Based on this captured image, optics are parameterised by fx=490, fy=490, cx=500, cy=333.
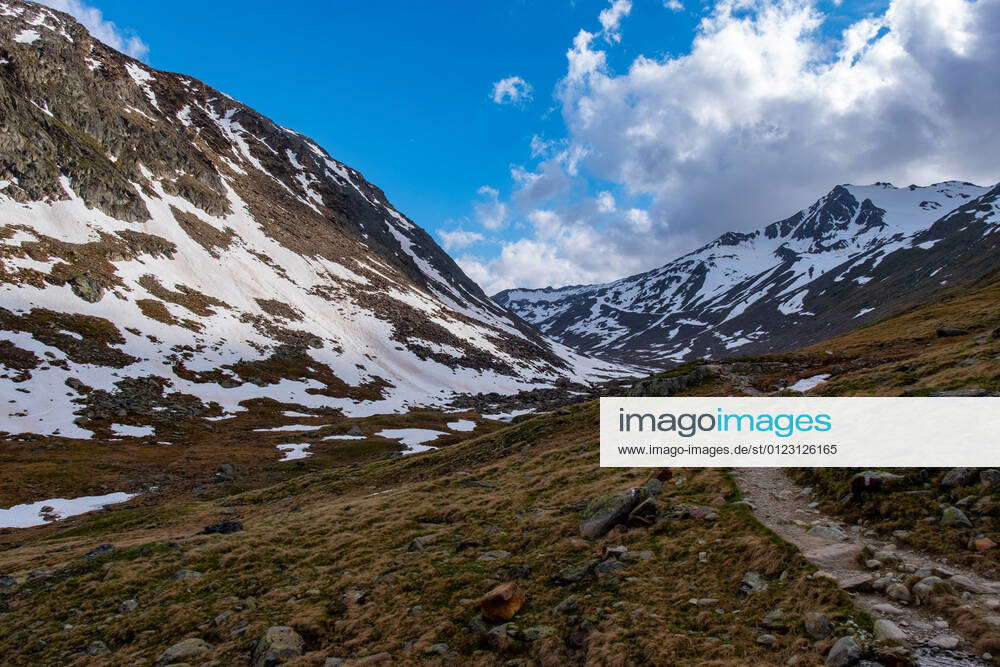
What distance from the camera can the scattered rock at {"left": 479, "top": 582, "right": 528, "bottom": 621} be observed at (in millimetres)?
9883

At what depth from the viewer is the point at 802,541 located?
34.8ft

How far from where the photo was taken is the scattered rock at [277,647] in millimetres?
9820

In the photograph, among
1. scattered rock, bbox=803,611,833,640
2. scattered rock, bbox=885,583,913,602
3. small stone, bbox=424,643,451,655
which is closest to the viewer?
scattered rock, bbox=803,611,833,640

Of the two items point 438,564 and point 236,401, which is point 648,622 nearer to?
point 438,564

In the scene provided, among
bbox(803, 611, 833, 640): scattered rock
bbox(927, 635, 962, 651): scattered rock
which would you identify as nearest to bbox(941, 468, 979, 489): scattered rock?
bbox(927, 635, 962, 651): scattered rock

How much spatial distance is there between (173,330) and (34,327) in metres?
17.2

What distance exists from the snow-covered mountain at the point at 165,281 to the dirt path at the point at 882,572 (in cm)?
6291

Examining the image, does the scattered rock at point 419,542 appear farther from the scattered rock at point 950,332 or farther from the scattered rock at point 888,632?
the scattered rock at point 950,332

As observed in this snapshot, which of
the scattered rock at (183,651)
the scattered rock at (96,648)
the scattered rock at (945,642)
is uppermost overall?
the scattered rock at (945,642)

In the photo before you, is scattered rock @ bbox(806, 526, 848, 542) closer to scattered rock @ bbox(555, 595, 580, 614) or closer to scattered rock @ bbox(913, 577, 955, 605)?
scattered rock @ bbox(913, 577, 955, 605)

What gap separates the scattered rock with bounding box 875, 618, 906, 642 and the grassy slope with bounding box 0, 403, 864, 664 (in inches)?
22.4
